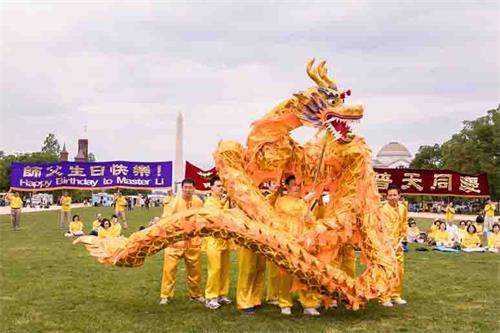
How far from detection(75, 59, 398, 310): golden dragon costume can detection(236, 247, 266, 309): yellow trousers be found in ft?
2.04

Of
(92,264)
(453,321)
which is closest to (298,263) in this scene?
(453,321)

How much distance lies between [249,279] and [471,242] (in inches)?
375

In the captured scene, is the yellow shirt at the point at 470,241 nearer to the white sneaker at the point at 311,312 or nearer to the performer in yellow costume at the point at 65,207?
the white sneaker at the point at 311,312

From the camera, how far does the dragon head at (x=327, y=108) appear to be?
6.16 metres

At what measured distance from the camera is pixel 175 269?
7.15m

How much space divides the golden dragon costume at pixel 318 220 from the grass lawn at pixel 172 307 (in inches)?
20.8

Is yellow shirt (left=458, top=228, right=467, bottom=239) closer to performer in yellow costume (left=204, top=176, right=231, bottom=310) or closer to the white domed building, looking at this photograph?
performer in yellow costume (left=204, top=176, right=231, bottom=310)

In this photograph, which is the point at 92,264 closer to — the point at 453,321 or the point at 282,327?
the point at 282,327

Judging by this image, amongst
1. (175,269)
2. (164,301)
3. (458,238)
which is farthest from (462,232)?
(164,301)

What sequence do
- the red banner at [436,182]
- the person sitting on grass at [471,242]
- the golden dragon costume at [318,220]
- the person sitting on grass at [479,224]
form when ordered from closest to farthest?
the golden dragon costume at [318,220] < the person sitting on grass at [471,242] < the person sitting on grass at [479,224] < the red banner at [436,182]

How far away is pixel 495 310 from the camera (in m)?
6.80

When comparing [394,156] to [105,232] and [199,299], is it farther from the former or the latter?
[199,299]

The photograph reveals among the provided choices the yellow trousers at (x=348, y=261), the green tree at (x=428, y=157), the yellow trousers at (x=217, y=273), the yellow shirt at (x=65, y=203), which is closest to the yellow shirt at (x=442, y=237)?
the yellow trousers at (x=348, y=261)

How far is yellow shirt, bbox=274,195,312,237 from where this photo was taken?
6.50 meters
